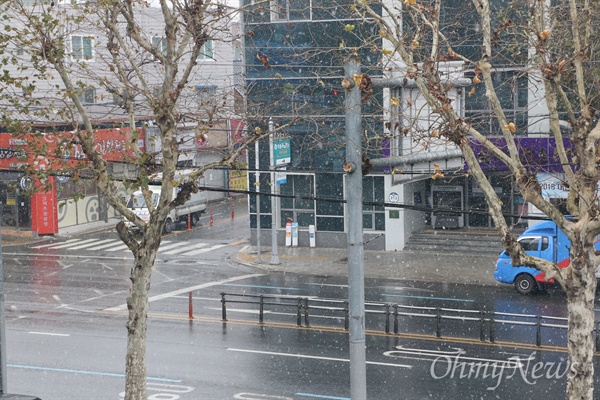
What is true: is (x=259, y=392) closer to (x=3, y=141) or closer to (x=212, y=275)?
(x=212, y=275)

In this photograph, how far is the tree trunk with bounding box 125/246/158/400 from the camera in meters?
15.0

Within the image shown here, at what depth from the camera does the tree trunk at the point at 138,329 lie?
49.1 feet

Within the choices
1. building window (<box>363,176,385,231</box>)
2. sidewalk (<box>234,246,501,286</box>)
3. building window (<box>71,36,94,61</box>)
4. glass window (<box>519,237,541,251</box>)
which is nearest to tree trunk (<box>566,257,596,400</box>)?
building window (<box>71,36,94,61</box>)

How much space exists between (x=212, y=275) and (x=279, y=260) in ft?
11.0

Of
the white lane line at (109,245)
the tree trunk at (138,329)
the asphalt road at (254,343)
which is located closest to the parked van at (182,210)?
the white lane line at (109,245)

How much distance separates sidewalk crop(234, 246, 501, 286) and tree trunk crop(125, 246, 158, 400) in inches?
678

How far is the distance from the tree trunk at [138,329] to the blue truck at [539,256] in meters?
15.6

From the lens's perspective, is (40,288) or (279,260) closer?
(40,288)

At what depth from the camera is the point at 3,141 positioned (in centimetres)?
4231

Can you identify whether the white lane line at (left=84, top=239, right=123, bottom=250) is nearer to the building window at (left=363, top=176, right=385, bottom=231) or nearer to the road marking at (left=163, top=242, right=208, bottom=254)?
the road marking at (left=163, top=242, right=208, bottom=254)

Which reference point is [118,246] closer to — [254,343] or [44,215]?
[44,215]

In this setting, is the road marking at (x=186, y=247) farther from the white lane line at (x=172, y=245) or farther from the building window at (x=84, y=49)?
the building window at (x=84, y=49)

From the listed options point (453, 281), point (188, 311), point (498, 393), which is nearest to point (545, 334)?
point (498, 393)

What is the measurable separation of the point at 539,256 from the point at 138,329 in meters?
16.9
